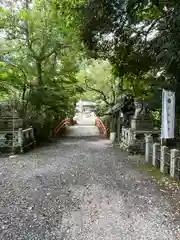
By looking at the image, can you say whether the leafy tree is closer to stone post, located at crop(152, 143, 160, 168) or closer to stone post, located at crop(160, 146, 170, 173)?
stone post, located at crop(152, 143, 160, 168)

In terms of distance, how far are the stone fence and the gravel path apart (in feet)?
1.89

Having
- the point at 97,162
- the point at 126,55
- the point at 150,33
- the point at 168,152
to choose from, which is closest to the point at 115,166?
the point at 97,162

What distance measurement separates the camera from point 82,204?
14.6 ft

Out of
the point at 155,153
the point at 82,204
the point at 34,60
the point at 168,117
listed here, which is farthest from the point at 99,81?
the point at 82,204

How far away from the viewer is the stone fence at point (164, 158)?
5.91 metres

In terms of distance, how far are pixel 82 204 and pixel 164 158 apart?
2.95m

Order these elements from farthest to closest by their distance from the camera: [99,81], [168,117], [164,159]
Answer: [99,81]
[168,117]
[164,159]

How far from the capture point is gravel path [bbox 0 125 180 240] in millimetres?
3471

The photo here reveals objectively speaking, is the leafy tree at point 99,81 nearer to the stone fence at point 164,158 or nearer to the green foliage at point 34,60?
the green foliage at point 34,60

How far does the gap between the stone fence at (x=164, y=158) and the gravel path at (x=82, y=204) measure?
1.89 ft

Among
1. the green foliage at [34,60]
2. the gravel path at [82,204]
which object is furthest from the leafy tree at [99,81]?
the gravel path at [82,204]

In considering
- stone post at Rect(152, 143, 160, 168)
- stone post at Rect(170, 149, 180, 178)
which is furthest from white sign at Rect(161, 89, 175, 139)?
stone post at Rect(170, 149, 180, 178)

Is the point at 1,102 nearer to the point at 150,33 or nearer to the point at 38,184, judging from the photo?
the point at 38,184

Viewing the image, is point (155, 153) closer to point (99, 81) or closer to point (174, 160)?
point (174, 160)
